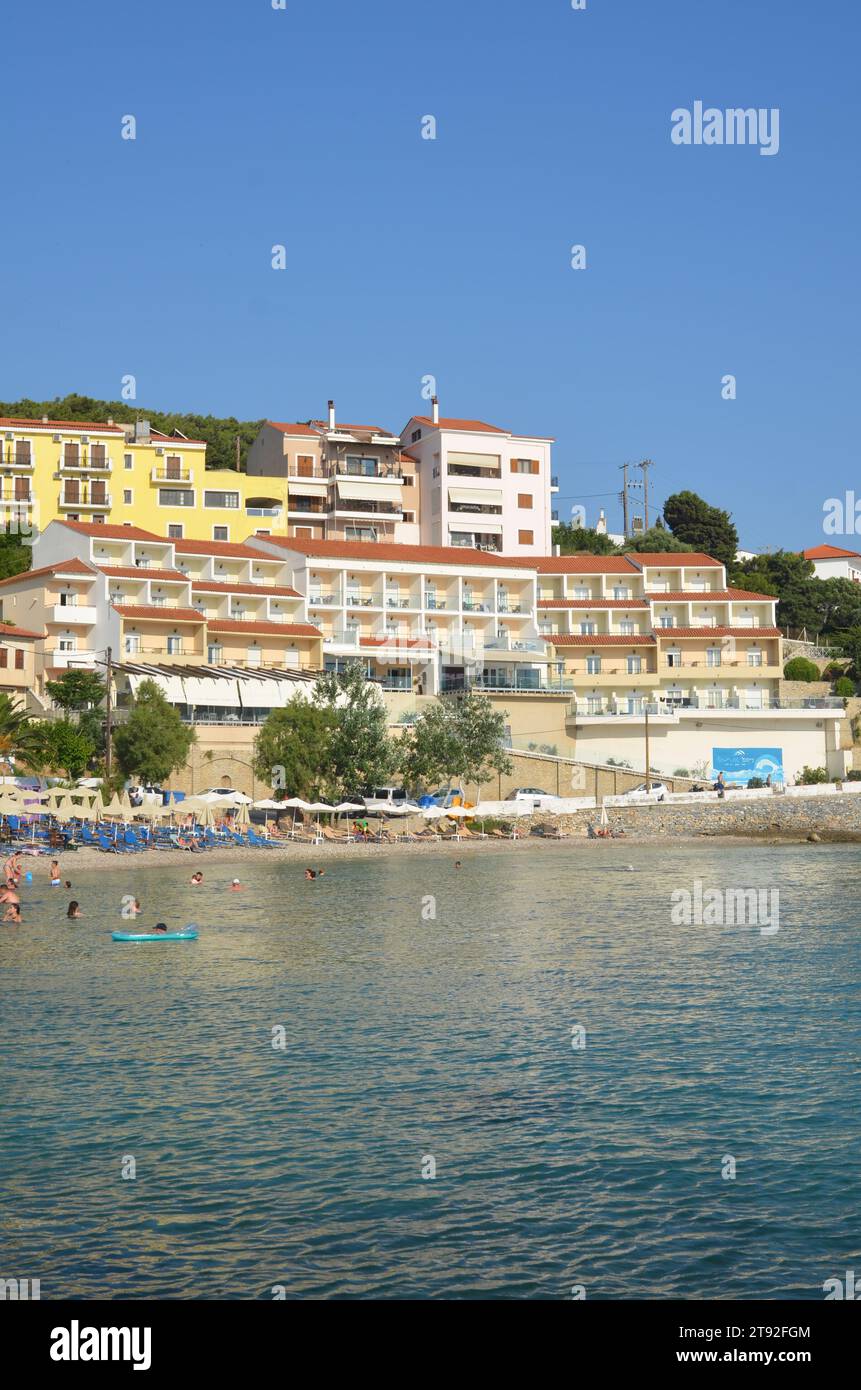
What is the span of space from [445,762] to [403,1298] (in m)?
56.6

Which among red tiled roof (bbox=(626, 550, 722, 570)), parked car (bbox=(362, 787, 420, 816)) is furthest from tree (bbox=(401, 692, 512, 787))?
red tiled roof (bbox=(626, 550, 722, 570))

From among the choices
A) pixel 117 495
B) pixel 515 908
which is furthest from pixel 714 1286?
pixel 117 495

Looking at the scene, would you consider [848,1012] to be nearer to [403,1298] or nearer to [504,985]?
[504,985]

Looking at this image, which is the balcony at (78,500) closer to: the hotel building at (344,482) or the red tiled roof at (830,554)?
the hotel building at (344,482)

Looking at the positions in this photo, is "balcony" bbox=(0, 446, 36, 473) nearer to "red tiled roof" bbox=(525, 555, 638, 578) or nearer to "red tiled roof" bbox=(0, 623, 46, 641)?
"red tiled roof" bbox=(0, 623, 46, 641)

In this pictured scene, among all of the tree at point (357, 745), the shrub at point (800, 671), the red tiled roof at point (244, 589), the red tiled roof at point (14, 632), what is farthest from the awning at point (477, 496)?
the red tiled roof at point (14, 632)

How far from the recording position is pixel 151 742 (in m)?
60.1

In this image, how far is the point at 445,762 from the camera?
222ft

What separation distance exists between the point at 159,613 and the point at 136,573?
301 cm

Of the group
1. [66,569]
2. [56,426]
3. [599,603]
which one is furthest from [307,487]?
[66,569]

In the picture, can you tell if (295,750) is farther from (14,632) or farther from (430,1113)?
(430,1113)

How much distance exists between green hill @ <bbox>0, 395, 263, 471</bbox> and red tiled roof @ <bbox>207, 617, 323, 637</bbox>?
3510 centimetres

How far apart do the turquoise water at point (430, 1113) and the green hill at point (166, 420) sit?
8030cm
